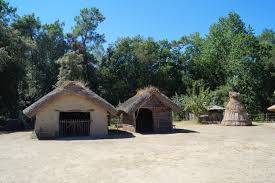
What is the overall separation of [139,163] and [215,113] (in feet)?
99.0

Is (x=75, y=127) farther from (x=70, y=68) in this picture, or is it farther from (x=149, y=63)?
(x=149, y=63)

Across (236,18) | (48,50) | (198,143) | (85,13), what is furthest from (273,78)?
(198,143)

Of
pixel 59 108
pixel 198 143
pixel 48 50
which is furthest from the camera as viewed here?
pixel 48 50

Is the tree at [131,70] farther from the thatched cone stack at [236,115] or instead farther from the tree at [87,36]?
the thatched cone stack at [236,115]

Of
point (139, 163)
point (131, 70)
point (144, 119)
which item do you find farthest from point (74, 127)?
point (131, 70)

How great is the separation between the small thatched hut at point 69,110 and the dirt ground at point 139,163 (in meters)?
4.74

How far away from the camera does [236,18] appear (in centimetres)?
5459

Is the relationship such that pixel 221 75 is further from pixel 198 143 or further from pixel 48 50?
pixel 198 143

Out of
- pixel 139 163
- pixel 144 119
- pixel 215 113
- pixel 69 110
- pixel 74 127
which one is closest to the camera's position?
pixel 139 163

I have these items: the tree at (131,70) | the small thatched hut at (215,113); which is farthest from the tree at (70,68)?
the small thatched hut at (215,113)

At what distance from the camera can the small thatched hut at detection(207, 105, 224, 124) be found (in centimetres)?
4026

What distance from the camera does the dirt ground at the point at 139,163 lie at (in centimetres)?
1026

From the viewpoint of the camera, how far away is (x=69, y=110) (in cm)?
2328

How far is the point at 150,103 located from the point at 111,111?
3940mm
